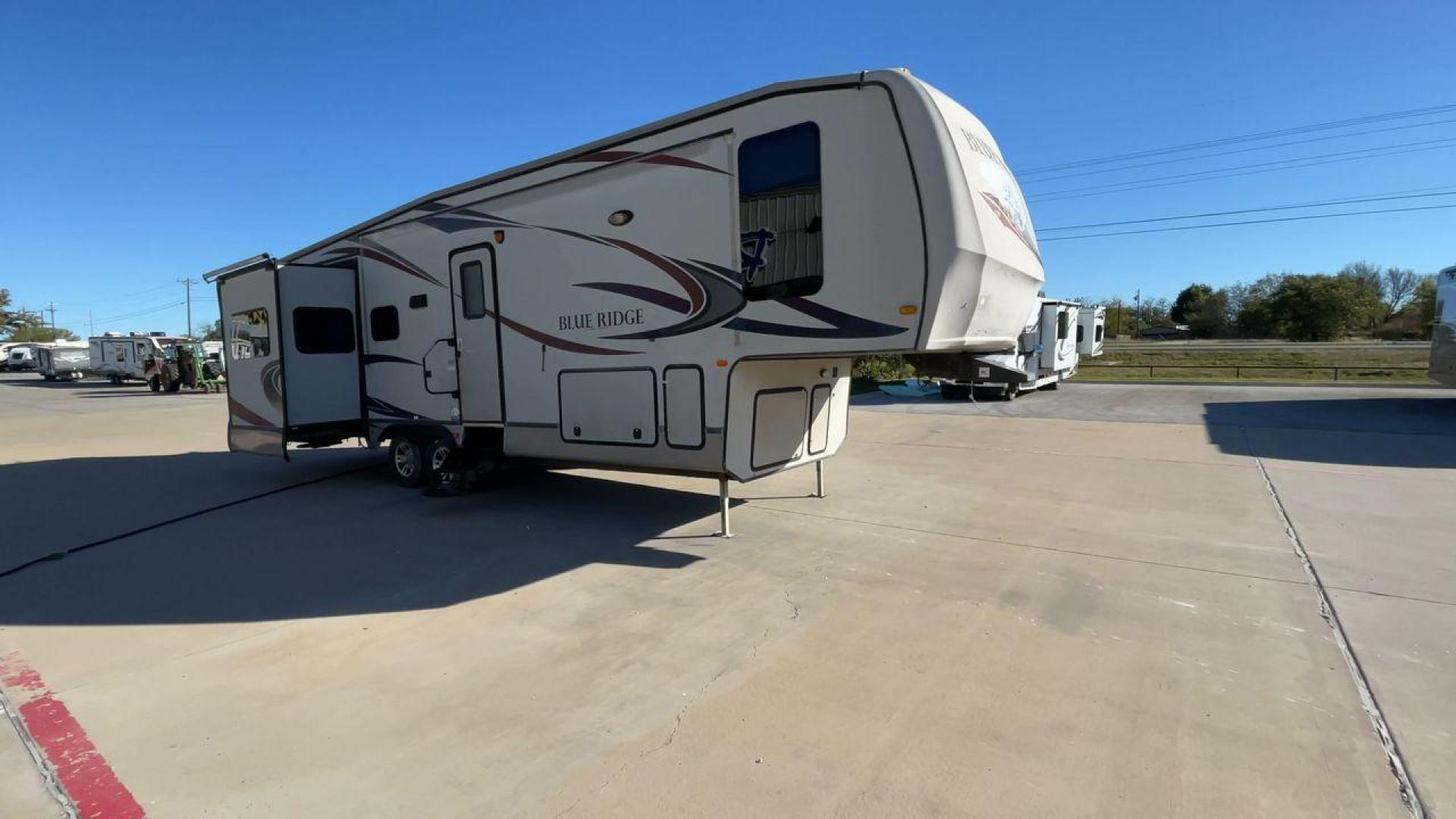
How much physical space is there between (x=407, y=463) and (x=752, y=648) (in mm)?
6305

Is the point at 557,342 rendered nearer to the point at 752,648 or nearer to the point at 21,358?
the point at 752,648

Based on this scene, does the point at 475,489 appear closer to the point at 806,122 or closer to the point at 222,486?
the point at 222,486

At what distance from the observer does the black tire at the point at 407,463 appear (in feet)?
27.9

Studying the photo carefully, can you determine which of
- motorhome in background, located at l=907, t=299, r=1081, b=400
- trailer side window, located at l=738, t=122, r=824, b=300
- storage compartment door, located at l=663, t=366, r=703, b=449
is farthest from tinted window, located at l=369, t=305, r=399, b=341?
motorhome in background, located at l=907, t=299, r=1081, b=400

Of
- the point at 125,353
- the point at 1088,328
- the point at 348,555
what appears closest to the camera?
the point at 348,555

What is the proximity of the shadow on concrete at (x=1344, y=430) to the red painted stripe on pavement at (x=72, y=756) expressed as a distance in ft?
39.4

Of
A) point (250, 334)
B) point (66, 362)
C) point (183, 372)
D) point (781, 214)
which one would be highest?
point (781, 214)

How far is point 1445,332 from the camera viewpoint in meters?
13.1

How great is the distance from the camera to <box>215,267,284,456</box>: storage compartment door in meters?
8.32

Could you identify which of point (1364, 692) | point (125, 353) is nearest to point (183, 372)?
point (125, 353)

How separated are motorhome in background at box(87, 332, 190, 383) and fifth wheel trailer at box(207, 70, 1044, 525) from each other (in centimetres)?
2928

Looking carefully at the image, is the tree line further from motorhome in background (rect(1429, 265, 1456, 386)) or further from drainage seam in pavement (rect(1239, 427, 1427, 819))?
drainage seam in pavement (rect(1239, 427, 1427, 819))

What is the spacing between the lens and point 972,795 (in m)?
2.68

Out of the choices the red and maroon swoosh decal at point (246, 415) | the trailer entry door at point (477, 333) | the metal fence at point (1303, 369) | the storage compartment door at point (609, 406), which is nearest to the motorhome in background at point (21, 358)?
the red and maroon swoosh decal at point (246, 415)
